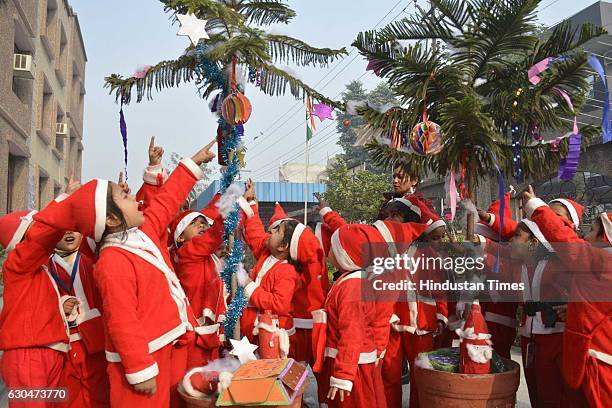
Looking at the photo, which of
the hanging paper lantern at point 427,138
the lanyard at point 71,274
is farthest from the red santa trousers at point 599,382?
the lanyard at point 71,274

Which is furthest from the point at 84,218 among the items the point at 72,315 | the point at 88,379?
the point at 88,379

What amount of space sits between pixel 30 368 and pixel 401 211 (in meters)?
3.04

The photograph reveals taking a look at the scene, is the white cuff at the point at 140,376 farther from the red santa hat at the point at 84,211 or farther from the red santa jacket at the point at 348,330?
the red santa jacket at the point at 348,330

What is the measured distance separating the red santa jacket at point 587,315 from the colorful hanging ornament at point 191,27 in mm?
2745

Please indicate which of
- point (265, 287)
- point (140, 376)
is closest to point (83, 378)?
point (140, 376)

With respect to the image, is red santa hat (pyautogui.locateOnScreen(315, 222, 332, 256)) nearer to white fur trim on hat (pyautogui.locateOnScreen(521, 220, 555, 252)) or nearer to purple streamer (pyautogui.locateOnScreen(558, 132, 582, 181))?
white fur trim on hat (pyautogui.locateOnScreen(521, 220, 555, 252))

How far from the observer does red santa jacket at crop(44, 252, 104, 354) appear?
307 cm

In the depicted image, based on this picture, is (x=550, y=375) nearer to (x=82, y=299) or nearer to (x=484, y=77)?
(x=484, y=77)

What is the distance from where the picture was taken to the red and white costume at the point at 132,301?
254cm

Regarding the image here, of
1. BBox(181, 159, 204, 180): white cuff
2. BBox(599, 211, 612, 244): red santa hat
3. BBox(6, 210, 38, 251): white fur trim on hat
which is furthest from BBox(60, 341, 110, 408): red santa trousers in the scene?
BBox(599, 211, 612, 244): red santa hat

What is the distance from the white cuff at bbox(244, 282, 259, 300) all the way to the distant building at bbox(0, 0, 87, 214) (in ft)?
33.1

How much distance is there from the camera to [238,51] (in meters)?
3.79

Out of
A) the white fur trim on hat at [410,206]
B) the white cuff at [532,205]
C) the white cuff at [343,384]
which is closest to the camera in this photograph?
the white cuff at [343,384]

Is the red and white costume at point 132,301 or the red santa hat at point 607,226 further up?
the red santa hat at point 607,226
